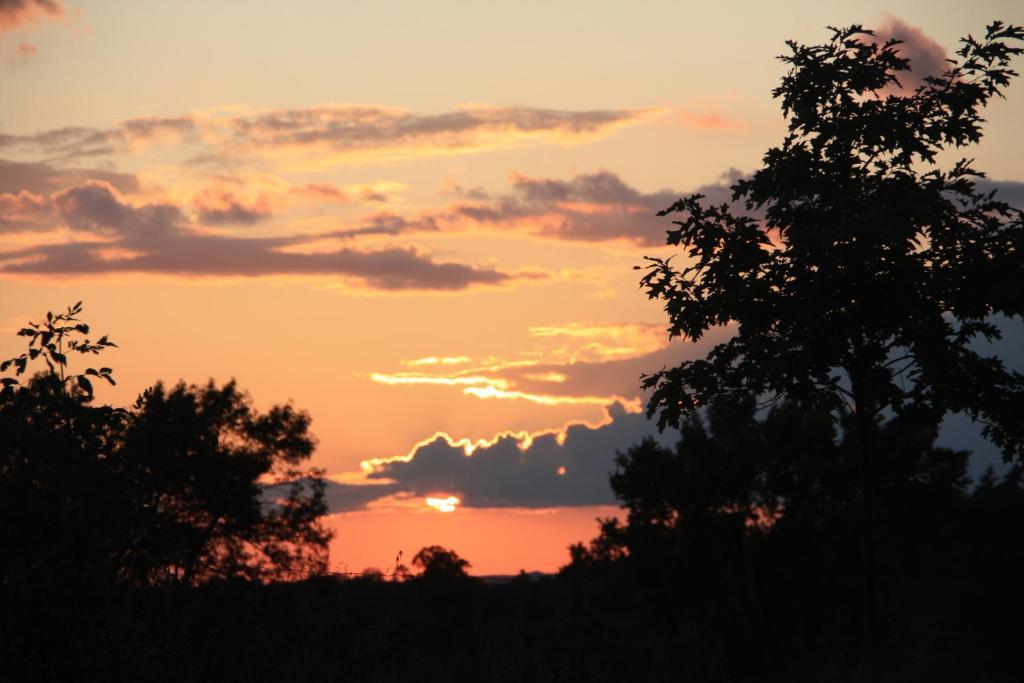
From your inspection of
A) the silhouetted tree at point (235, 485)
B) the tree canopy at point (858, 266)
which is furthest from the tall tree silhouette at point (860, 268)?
the silhouetted tree at point (235, 485)

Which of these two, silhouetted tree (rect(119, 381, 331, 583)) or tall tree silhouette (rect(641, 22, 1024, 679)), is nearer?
tall tree silhouette (rect(641, 22, 1024, 679))

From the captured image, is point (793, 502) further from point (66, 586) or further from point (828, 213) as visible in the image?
point (66, 586)

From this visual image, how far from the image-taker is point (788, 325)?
2075cm

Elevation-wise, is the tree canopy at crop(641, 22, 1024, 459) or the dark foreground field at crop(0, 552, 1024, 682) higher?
the tree canopy at crop(641, 22, 1024, 459)

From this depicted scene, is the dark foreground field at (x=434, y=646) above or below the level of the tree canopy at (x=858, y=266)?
below

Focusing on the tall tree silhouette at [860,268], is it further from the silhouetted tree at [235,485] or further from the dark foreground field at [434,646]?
the silhouetted tree at [235,485]

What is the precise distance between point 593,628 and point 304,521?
47168mm

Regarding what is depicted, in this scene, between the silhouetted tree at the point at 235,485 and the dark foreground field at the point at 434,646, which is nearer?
the dark foreground field at the point at 434,646

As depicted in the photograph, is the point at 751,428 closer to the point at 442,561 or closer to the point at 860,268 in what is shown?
the point at 860,268

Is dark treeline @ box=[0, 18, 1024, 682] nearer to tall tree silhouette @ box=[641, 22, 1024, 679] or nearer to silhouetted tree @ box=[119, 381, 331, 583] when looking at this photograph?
tall tree silhouette @ box=[641, 22, 1024, 679]

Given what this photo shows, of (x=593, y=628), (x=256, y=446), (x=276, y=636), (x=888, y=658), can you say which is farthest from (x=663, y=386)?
(x=256, y=446)

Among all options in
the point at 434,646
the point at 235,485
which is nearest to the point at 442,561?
the point at 235,485

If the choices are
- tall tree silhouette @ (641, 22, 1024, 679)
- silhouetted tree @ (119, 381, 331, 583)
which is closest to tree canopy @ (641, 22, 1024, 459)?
tall tree silhouette @ (641, 22, 1024, 679)

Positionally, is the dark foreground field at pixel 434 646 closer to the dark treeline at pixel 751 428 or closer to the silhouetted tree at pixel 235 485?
the dark treeline at pixel 751 428
